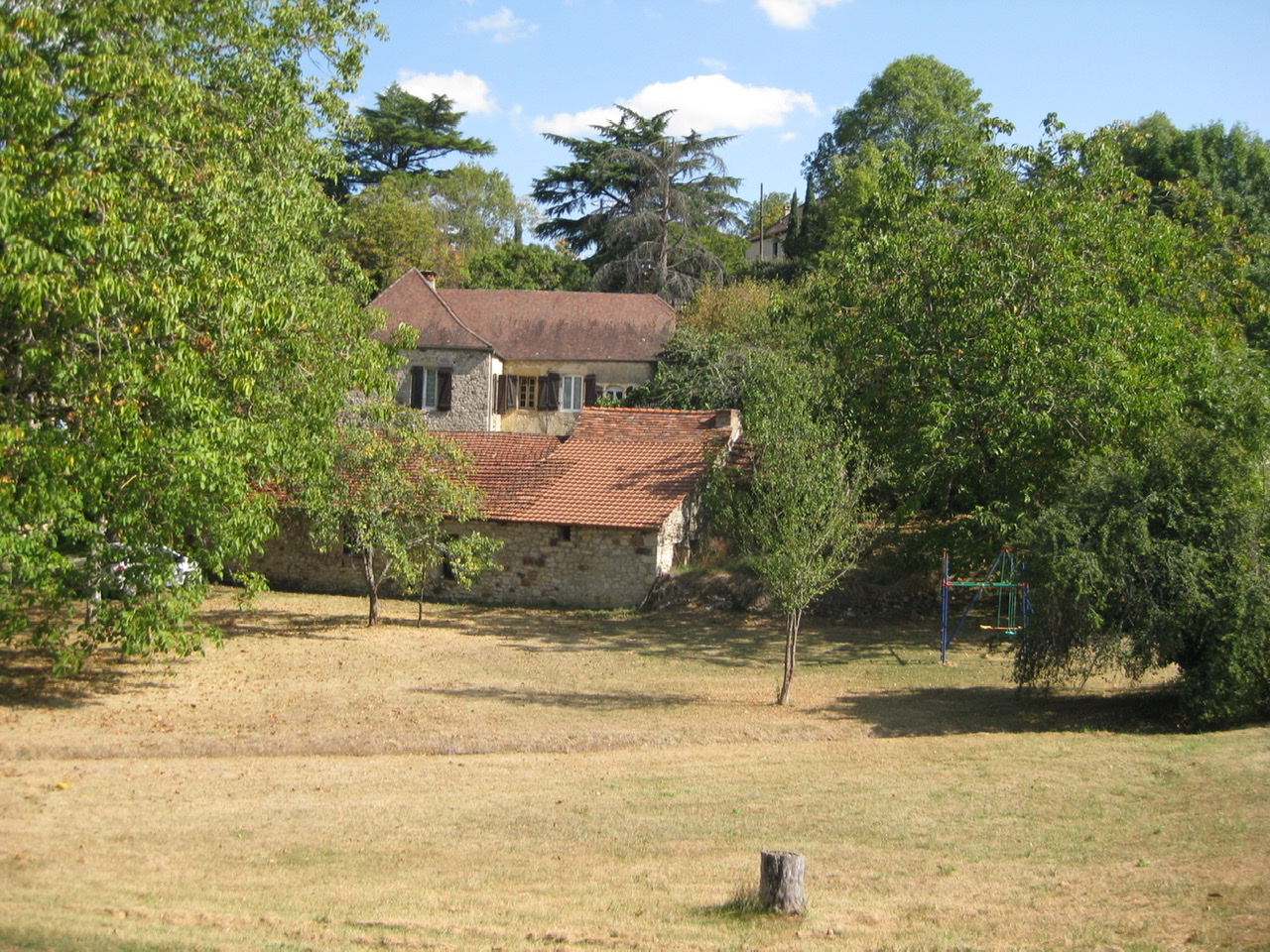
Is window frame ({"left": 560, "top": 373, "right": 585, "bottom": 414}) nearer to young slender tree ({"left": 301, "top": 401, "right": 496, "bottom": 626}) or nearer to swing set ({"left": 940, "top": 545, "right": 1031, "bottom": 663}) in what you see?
young slender tree ({"left": 301, "top": 401, "right": 496, "bottom": 626})

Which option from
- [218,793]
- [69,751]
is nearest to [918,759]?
[218,793]

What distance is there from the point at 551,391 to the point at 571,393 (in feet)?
2.42

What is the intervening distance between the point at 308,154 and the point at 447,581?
1265 cm

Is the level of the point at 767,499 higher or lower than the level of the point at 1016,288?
lower

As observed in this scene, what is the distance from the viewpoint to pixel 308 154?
17.1 m

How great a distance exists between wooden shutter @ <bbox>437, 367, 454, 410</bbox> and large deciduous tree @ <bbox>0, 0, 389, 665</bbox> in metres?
22.1

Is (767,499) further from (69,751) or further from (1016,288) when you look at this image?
(69,751)

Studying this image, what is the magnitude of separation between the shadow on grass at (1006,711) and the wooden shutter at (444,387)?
24711 millimetres

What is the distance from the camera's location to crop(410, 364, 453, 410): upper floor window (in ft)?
128

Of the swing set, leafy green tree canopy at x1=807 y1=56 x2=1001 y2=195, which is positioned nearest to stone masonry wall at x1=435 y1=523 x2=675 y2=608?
Result: the swing set

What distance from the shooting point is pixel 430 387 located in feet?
128

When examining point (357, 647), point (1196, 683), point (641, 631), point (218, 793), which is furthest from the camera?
point (641, 631)

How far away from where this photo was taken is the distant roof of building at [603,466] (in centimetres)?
2605

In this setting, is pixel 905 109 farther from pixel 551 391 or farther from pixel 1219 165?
pixel 551 391
